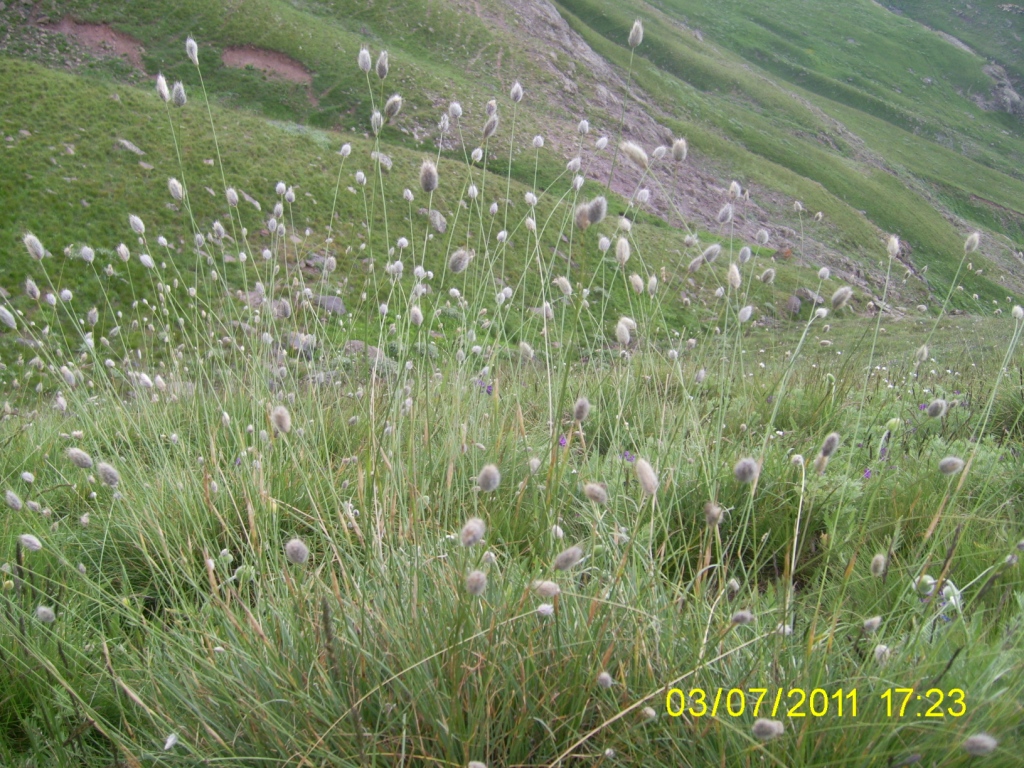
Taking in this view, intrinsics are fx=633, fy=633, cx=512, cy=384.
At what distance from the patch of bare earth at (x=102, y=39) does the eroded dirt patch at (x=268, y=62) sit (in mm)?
3467

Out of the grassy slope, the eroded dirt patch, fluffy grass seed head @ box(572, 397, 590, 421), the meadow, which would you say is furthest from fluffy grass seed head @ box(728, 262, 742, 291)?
the grassy slope

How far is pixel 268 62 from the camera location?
93.5ft

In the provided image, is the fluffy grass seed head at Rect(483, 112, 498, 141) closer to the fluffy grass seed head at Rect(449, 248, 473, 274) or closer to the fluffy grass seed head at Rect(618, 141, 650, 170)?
the fluffy grass seed head at Rect(449, 248, 473, 274)

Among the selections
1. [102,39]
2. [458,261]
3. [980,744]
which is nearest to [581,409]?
[458,261]

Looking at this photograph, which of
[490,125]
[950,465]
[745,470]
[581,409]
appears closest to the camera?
[745,470]

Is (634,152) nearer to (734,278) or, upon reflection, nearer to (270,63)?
(734,278)

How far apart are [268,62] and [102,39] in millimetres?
6632

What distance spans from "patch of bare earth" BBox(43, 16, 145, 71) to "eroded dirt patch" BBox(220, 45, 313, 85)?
3.47 metres

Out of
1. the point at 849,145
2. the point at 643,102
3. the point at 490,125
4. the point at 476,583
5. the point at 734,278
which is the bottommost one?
the point at 476,583

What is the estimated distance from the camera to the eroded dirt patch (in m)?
28.0

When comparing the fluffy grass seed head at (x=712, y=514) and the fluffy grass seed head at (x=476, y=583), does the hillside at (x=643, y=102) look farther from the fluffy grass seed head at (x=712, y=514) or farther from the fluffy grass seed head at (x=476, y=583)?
the fluffy grass seed head at (x=476, y=583)

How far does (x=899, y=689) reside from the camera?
4.88 ft

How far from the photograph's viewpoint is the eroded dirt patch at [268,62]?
28.0m

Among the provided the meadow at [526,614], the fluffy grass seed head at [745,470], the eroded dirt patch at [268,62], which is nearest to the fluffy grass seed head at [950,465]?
the meadow at [526,614]
